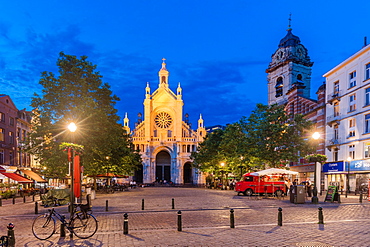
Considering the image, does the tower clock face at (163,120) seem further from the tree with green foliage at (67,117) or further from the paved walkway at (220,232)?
the paved walkway at (220,232)

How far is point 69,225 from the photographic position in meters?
10.6

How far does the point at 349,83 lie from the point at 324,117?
6239 mm

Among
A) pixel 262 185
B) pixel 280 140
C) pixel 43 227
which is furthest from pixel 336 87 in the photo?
pixel 43 227

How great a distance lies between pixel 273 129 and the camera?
1287 inches

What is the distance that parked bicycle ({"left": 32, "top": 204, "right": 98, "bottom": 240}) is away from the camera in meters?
10.3

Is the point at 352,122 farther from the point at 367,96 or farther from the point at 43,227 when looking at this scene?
the point at 43,227

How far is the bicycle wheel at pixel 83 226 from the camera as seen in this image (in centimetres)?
1058

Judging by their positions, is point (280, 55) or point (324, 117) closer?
point (324, 117)

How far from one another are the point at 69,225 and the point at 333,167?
35.4 metres

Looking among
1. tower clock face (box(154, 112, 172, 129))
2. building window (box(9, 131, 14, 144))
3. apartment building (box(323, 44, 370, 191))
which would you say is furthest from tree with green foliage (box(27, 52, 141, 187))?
tower clock face (box(154, 112, 172, 129))

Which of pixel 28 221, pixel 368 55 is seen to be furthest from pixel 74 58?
pixel 368 55

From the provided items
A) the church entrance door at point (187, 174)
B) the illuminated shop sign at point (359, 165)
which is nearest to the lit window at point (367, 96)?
the illuminated shop sign at point (359, 165)

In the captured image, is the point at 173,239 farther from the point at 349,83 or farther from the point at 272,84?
the point at 272,84

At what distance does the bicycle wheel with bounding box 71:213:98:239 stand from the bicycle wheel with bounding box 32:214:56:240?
678 millimetres
